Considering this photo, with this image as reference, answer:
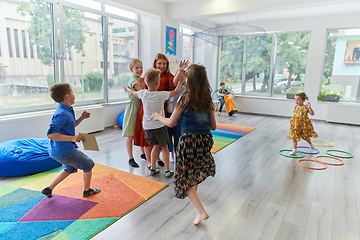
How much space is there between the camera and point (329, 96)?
7.06m

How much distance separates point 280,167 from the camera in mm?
3543

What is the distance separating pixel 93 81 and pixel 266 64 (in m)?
5.70

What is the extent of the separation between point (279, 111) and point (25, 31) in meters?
7.04

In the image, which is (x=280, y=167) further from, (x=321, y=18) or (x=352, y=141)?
(x=321, y=18)

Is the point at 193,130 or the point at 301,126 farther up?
the point at 193,130

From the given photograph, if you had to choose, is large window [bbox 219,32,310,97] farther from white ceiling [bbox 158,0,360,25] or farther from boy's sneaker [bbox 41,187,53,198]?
boy's sneaker [bbox 41,187,53,198]

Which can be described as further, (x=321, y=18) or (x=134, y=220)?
(x=321, y=18)

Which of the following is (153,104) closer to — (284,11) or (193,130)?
(193,130)

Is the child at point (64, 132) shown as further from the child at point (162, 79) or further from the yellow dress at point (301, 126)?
the yellow dress at point (301, 126)

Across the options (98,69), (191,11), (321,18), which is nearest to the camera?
(98,69)

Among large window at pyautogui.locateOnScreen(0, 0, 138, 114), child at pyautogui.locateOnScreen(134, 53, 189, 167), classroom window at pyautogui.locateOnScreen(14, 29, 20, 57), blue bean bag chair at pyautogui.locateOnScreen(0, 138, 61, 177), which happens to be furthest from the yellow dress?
classroom window at pyautogui.locateOnScreen(14, 29, 20, 57)

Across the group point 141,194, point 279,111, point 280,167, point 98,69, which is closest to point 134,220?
point 141,194

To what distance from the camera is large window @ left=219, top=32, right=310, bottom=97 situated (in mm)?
7746

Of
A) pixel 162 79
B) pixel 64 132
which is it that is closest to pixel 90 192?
pixel 64 132
